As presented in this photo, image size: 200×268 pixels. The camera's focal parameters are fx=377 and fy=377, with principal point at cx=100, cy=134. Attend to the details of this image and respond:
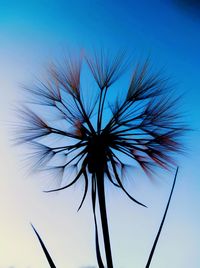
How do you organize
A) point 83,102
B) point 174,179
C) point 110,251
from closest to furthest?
point 110,251, point 174,179, point 83,102

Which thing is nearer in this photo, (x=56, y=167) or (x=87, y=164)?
(x=87, y=164)

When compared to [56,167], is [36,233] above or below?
below

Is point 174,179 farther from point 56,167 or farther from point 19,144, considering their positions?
point 19,144

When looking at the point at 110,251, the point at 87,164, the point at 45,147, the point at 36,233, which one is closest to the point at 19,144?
the point at 45,147

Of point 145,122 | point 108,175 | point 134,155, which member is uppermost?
point 145,122

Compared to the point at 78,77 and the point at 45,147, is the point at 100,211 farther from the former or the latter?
the point at 78,77

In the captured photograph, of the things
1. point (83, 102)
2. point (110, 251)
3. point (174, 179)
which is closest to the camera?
point (110, 251)

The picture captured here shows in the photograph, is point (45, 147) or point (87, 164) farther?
point (45, 147)

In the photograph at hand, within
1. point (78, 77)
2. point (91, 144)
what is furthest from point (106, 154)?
point (78, 77)

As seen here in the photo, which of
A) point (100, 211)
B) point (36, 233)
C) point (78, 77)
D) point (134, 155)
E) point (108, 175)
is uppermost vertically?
point (78, 77)
